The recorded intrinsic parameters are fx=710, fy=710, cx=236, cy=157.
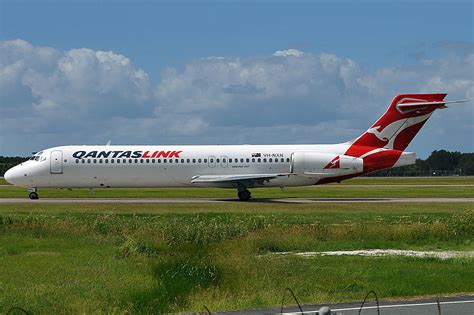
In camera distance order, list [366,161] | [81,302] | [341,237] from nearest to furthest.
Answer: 1. [81,302]
2. [341,237]
3. [366,161]

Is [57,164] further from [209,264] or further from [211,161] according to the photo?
[209,264]

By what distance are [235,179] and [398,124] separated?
36.2 feet

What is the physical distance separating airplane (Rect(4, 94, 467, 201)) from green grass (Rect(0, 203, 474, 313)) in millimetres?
15947

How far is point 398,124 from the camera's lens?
45375 mm

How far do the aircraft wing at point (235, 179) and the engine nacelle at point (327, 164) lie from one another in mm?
1226

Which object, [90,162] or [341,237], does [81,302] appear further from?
[90,162]

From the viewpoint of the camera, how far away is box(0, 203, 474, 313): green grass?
43.4ft

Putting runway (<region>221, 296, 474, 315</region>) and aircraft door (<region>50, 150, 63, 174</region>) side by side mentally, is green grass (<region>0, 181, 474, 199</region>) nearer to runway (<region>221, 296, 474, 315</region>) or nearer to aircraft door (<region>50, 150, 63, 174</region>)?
aircraft door (<region>50, 150, 63, 174</region>)

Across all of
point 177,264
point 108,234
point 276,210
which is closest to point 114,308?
point 177,264

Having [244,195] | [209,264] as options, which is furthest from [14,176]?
[209,264]

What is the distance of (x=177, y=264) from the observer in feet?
53.4

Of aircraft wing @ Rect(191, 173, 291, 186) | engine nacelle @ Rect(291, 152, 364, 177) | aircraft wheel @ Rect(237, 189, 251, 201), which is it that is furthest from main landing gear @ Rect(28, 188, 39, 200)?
engine nacelle @ Rect(291, 152, 364, 177)

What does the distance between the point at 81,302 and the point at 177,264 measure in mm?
3991

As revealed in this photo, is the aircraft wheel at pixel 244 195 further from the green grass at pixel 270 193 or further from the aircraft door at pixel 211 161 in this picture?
the green grass at pixel 270 193
